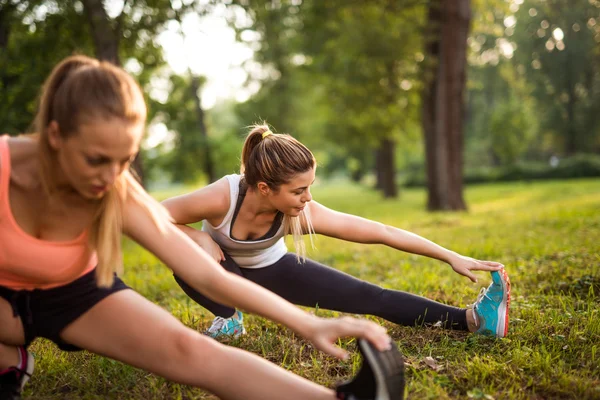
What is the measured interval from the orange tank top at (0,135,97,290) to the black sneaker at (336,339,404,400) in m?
1.27

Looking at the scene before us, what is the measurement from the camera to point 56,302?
238 centimetres

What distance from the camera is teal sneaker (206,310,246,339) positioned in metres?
3.55

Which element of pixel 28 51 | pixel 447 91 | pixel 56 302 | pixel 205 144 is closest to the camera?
pixel 56 302

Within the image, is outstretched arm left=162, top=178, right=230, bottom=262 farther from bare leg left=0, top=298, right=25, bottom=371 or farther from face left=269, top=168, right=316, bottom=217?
bare leg left=0, top=298, right=25, bottom=371

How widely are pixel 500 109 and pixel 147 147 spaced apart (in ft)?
88.2

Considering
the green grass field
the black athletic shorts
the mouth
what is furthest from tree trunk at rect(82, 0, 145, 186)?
the mouth

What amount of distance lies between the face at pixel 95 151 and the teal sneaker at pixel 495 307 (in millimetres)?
2303

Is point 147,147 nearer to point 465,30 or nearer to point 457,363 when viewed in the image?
point 465,30

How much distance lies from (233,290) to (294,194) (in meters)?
1.24

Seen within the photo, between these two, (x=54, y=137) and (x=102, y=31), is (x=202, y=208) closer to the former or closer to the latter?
(x=54, y=137)

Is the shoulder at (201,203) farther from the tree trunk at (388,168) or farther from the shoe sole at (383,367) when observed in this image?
the tree trunk at (388,168)

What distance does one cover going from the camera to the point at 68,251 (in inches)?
89.7

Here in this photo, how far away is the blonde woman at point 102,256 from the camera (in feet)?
6.53

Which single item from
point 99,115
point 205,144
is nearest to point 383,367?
point 99,115
